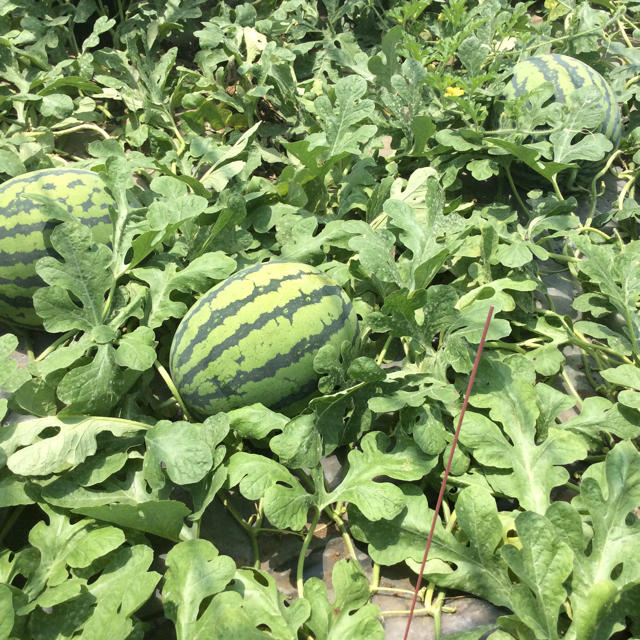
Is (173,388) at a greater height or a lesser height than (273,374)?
lesser

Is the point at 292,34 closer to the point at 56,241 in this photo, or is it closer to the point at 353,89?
the point at 353,89

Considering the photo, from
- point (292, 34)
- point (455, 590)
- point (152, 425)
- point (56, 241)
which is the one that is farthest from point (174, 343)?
point (292, 34)

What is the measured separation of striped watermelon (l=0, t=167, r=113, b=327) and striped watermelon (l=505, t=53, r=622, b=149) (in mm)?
1835

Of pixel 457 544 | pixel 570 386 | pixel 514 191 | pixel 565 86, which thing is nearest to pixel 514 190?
pixel 514 191

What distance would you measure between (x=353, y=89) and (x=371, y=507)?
1680mm

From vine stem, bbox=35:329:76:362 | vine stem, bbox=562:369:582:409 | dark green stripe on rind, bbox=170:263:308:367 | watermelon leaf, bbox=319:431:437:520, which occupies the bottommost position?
vine stem, bbox=562:369:582:409

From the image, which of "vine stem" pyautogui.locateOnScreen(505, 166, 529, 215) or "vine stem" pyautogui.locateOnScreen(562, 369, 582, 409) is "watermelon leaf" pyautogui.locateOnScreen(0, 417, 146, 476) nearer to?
"vine stem" pyautogui.locateOnScreen(562, 369, 582, 409)

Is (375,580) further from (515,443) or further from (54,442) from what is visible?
(54,442)

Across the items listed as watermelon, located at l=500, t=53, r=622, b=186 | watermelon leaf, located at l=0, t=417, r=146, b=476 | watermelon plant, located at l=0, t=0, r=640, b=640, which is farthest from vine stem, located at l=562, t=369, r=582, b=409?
watermelon leaf, located at l=0, t=417, r=146, b=476

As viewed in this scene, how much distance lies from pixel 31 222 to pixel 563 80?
225 centimetres

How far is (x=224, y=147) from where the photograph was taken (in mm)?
2662

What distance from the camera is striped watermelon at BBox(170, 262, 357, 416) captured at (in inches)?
69.5

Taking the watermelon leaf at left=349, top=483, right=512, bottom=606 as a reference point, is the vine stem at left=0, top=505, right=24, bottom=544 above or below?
below

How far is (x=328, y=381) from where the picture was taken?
1770 mm
